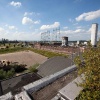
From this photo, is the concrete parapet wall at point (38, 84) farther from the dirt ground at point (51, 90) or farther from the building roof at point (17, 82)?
the building roof at point (17, 82)

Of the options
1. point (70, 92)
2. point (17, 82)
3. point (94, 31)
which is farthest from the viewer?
point (94, 31)

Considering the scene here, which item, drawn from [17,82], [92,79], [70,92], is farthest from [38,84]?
[17,82]

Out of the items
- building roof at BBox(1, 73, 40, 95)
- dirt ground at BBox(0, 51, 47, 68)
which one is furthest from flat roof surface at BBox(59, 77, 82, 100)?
dirt ground at BBox(0, 51, 47, 68)

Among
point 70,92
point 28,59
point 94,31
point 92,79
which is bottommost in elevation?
point 28,59

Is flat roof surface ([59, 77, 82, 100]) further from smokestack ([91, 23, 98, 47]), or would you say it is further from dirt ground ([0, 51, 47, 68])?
dirt ground ([0, 51, 47, 68])

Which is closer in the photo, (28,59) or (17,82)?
(17,82)

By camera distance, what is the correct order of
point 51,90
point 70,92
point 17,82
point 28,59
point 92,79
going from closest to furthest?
point 92,79 < point 70,92 < point 51,90 < point 17,82 < point 28,59

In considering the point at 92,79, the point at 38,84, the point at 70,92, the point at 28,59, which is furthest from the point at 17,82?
the point at 28,59

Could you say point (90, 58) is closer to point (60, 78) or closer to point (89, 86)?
point (89, 86)

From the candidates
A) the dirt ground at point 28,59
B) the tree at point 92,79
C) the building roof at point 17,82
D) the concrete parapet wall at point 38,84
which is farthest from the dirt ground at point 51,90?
the dirt ground at point 28,59

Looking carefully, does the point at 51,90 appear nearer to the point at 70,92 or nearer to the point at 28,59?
the point at 70,92

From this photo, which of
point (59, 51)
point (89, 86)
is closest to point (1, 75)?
point (89, 86)

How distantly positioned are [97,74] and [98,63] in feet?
1.43

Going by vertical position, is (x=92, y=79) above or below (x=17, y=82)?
above
